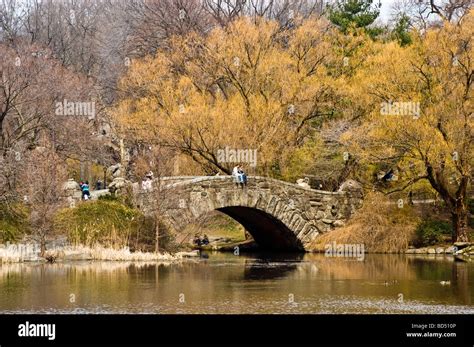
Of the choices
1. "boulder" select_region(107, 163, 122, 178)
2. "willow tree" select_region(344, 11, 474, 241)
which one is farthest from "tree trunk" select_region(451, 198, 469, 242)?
"boulder" select_region(107, 163, 122, 178)

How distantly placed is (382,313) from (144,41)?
34310 millimetres

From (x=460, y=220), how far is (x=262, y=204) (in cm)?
721

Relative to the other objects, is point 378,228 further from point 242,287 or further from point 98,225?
point 242,287

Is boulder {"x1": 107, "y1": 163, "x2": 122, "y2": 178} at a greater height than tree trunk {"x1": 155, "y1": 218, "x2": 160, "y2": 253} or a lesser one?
greater

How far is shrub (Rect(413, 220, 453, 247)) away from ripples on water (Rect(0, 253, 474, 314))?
12.8 ft

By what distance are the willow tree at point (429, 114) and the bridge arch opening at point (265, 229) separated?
4.19m

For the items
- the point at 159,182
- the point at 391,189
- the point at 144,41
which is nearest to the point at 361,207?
the point at 391,189

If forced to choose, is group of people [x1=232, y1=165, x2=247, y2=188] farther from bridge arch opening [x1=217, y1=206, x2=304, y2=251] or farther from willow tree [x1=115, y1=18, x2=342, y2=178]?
willow tree [x1=115, y1=18, x2=342, y2=178]

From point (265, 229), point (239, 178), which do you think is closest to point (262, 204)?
point (239, 178)

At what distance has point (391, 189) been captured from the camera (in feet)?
138

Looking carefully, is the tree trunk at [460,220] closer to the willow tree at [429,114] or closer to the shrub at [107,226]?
the willow tree at [429,114]

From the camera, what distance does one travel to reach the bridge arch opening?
40625mm

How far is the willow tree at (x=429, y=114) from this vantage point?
3812cm

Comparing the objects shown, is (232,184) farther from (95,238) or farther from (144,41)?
(144,41)
